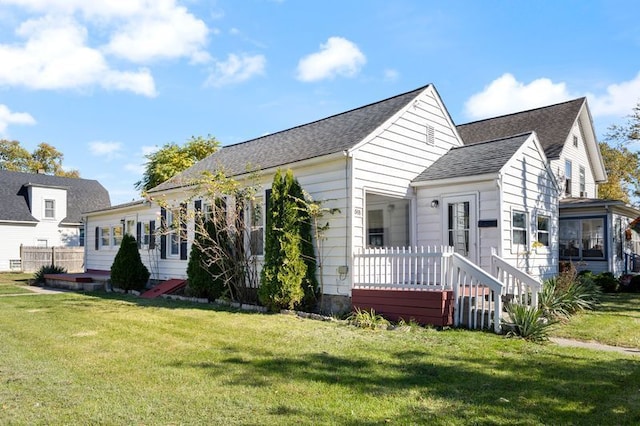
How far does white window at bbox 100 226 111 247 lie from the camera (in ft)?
69.3

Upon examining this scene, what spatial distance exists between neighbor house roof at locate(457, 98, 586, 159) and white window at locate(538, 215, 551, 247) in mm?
6644

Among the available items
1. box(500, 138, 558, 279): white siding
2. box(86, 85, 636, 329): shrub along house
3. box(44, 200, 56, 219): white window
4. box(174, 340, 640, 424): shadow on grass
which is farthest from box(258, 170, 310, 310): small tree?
box(44, 200, 56, 219): white window

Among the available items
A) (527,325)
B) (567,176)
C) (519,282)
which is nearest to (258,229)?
(519,282)

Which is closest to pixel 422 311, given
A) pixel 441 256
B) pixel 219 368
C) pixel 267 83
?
pixel 441 256

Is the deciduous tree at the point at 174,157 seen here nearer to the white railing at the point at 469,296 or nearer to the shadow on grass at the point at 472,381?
the white railing at the point at 469,296

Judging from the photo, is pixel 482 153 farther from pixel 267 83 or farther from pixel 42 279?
pixel 42 279

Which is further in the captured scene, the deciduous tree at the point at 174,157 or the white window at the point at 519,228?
the deciduous tree at the point at 174,157

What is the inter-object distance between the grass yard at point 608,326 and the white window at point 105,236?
732 inches

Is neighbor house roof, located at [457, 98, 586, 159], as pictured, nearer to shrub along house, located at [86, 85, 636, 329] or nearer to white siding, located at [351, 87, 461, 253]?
shrub along house, located at [86, 85, 636, 329]

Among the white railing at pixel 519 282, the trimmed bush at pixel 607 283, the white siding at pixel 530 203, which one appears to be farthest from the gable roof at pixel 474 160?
the trimmed bush at pixel 607 283

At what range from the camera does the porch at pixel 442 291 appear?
8375mm

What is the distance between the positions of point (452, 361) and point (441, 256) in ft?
9.36

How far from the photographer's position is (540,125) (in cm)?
2111

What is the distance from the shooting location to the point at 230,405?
14.2 ft
